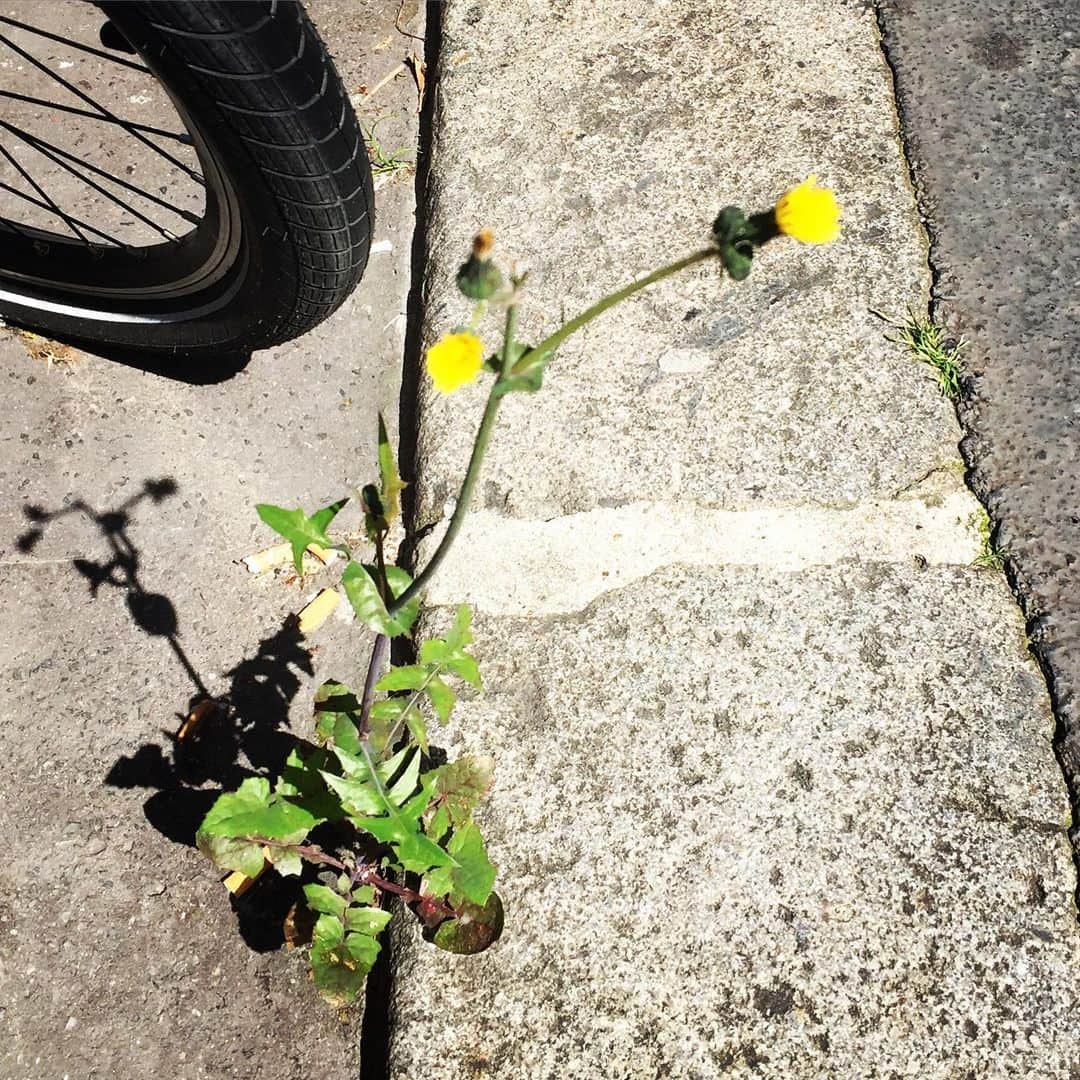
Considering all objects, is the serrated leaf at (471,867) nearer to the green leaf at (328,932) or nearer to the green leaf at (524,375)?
the green leaf at (328,932)

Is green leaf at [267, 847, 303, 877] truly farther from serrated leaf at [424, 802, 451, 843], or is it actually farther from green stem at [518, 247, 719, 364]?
green stem at [518, 247, 719, 364]

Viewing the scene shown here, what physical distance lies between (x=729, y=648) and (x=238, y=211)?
3.62ft

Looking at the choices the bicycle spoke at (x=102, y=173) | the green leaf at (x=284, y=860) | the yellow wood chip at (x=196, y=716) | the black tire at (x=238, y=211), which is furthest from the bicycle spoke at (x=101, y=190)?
the green leaf at (x=284, y=860)

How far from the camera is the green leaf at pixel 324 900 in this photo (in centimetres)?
145

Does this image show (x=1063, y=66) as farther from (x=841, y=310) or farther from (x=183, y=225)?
(x=183, y=225)

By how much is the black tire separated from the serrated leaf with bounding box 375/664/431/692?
2.45ft

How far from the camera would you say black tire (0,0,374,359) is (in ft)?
4.51

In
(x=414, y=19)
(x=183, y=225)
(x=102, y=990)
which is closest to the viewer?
(x=102, y=990)

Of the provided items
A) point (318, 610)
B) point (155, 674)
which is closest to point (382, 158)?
point (318, 610)

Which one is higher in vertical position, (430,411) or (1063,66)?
(430,411)

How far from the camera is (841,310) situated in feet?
6.84

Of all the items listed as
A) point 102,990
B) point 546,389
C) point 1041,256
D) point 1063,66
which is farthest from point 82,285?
point 1063,66

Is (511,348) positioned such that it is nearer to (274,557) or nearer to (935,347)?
(274,557)

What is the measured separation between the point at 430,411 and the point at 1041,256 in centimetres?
136
